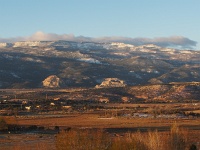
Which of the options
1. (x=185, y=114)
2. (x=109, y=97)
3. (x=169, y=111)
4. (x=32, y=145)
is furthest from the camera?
(x=109, y=97)

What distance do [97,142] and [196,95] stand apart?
→ 130 m

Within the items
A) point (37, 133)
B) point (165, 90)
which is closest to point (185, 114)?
point (37, 133)

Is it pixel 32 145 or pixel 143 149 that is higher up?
pixel 143 149

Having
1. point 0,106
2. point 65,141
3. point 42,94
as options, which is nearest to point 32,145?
point 65,141

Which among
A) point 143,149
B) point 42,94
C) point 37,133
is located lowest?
point 42,94

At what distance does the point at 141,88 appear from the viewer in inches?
6944

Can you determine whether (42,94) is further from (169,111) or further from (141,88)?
(169,111)

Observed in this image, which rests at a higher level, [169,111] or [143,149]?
[143,149]

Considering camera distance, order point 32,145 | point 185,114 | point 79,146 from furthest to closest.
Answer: point 185,114 → point 32,145 → point 79,146

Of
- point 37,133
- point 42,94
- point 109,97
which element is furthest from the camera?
point 42,94

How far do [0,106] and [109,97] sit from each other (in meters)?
48.2

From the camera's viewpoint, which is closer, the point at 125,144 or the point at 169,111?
the point at 125,144

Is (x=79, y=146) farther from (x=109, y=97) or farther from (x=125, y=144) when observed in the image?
(x=109, y=97)

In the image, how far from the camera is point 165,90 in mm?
170500
